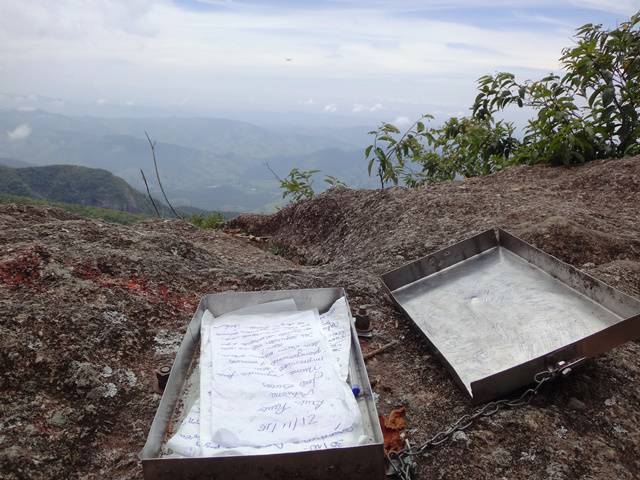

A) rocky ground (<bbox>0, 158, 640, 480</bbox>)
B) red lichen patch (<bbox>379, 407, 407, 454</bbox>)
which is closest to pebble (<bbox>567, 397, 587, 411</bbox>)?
rocky ground (<bbox>0, 158, 640, 480</bbox>)

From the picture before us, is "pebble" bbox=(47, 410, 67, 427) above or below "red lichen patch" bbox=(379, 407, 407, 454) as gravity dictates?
above

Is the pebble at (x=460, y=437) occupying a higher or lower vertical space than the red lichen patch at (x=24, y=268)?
lower

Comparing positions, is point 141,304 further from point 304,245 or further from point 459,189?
point 459,189

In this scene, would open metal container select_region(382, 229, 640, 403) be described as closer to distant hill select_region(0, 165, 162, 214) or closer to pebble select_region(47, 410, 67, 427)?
pebble select_region(47, 410, 67, 427)

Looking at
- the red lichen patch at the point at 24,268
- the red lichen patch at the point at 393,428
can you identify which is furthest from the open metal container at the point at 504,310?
the red lichen patch at the point at 24,268

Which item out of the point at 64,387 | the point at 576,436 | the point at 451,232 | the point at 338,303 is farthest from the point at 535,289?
the point at 64,387

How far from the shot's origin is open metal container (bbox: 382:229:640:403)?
1.73 meters

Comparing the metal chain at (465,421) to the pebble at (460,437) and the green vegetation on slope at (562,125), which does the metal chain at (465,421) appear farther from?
the green vegetation on slope at (562,125)

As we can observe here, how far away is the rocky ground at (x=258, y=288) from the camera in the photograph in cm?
161

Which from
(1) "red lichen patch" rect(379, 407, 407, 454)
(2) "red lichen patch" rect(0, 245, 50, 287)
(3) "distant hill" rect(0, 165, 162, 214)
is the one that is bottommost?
(3) "distant hill" rect(0, 165, 162, 214)

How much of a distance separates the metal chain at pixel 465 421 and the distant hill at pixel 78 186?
6459 centimetres

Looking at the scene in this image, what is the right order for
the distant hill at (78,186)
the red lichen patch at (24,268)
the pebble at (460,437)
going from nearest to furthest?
the pebble at (460,437) → the red lichen patch at (24,268) → the distant hill at (78,186)

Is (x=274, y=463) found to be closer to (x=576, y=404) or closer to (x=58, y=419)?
(x=58, y=419)

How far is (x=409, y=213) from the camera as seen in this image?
4.15m
